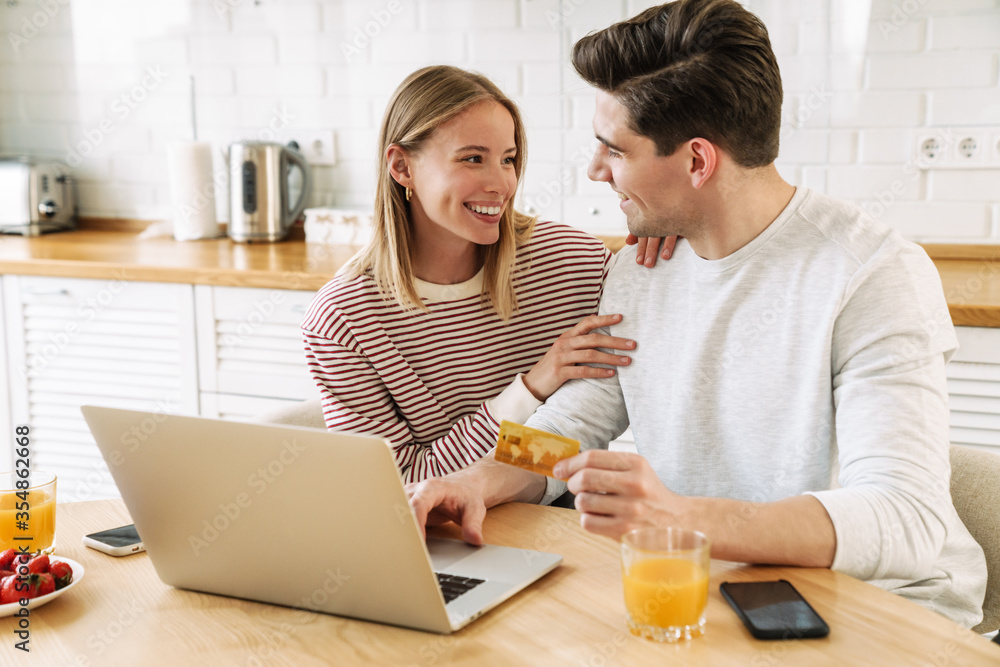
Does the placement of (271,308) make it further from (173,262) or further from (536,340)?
(536,340)

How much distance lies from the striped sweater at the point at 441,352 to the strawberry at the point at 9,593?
2.32ft

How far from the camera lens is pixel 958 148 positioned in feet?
7.89

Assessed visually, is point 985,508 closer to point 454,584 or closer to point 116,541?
point 454,584

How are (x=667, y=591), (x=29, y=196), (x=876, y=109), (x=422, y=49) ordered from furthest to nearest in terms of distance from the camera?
1. (x=29, y=196)
2. (x=422, y=49)
3. (x=876, y=109)
4. (x=667, y=591)

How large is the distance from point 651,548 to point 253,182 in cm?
228

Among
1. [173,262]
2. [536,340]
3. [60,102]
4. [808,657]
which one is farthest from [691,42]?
[60,102]

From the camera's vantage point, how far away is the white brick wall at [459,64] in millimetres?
2414

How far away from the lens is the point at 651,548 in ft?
3.04

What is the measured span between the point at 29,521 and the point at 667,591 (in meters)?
0.72

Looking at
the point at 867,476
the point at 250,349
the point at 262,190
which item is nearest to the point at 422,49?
the point at 262,190

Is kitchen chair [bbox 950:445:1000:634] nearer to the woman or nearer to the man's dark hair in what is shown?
the man's dark hair

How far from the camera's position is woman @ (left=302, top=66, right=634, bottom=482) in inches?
64.6

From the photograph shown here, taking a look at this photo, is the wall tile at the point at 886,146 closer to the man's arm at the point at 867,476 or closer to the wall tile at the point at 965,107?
the wall tile at the point at 965,107

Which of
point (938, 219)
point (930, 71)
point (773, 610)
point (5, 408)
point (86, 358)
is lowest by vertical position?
point (5, 408)
